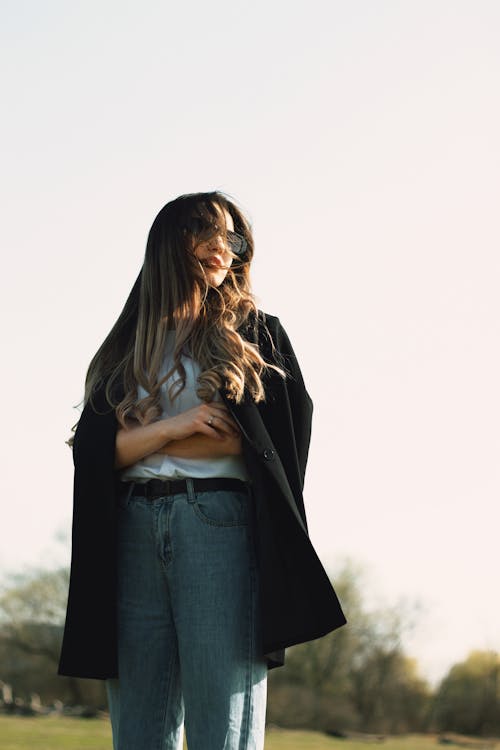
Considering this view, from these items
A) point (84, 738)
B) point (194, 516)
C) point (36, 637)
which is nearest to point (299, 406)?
point (194, 516)

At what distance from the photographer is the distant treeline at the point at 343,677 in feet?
60.8

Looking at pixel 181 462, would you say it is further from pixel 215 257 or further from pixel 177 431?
pixel 215 257

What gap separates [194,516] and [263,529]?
173 mm

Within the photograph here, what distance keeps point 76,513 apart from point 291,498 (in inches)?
22.5

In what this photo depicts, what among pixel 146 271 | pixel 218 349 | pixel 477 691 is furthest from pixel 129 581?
pixel 477 691

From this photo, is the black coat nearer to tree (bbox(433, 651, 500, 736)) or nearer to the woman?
the woman

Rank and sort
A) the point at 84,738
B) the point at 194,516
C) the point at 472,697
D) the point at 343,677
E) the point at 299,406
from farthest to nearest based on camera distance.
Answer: the point at 343,677 → the point at 472,697 → the point at 84,738 → the point at 299,406 → the point at 194,516

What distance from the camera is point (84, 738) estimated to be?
42.8ft

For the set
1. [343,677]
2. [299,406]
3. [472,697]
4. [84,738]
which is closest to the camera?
[299,406]

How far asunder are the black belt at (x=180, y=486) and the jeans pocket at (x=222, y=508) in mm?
15

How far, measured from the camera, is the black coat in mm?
2439

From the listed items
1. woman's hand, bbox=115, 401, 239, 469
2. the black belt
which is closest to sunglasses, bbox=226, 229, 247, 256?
woman's hand, bbox=115, 401, 239, 469

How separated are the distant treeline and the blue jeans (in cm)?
1647

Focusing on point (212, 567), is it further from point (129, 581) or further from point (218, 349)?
point (218, 349)
